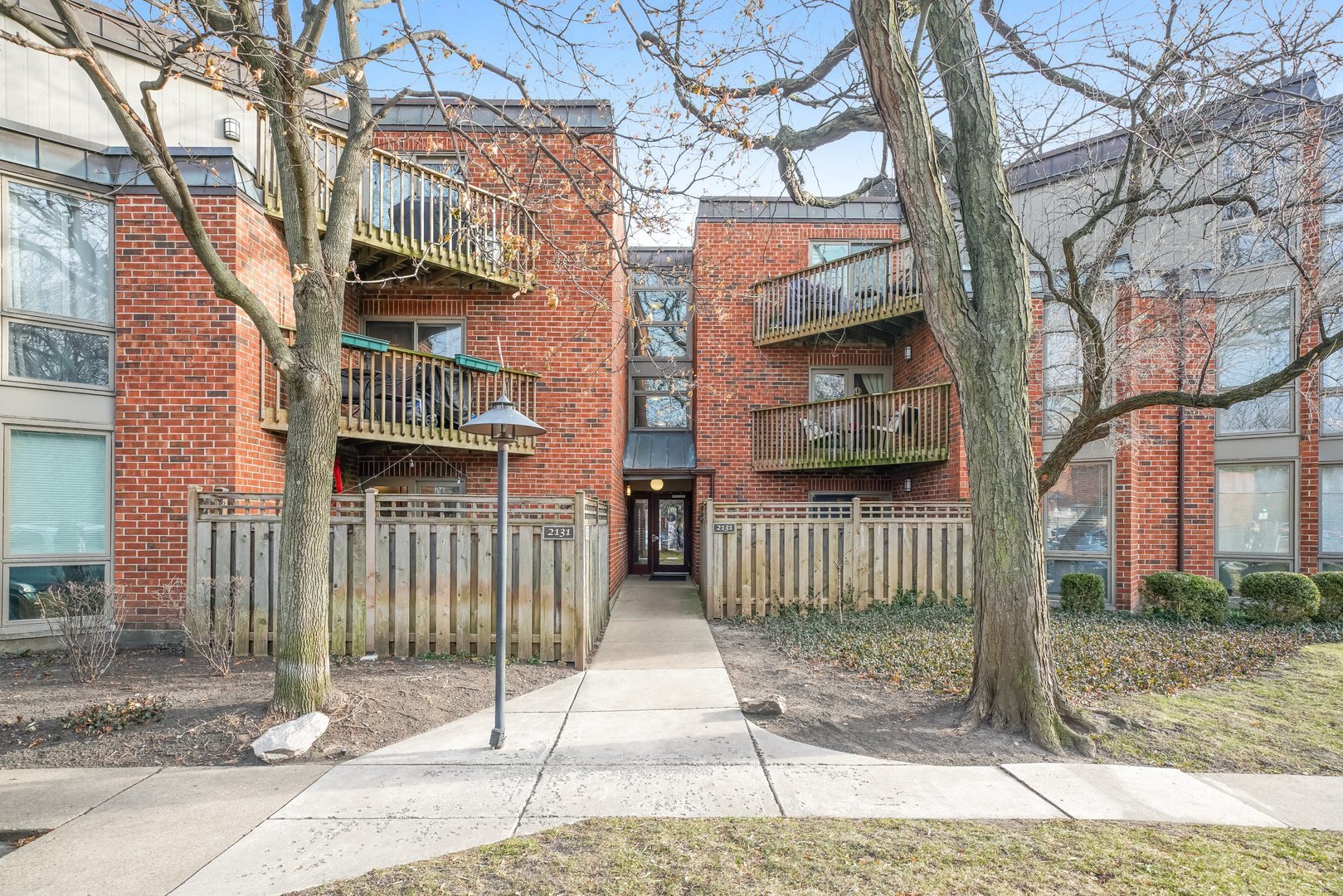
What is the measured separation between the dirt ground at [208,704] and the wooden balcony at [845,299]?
8840 millimetres

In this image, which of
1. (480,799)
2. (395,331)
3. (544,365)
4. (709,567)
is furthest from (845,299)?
(480,799)

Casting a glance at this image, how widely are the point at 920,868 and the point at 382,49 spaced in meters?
6.79

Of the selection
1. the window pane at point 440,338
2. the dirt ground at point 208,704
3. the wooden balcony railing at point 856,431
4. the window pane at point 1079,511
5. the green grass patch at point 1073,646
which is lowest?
the green grass patch at point 1073,646

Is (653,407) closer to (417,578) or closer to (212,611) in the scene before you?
(417,578)

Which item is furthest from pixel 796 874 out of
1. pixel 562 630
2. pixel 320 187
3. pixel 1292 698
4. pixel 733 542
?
pixel 320 187

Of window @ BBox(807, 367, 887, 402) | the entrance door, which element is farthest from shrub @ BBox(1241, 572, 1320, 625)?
the entrance door

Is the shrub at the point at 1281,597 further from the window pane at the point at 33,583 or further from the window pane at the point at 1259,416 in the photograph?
the window pane at the point at 33,583

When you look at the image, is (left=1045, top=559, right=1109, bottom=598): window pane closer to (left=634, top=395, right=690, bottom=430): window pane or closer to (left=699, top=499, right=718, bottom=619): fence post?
(left=699, top=499, right=718, bottom=619): fence post

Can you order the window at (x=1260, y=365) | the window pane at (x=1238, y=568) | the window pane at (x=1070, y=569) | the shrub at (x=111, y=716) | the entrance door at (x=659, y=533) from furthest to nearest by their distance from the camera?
the entrance door at (x=659, y=533) → the window pane at (x=1070, y=569) → the window pane at (x=1238, y=568) → the window at (x=1260, y=365) → the shrub at (x=111, y=716)

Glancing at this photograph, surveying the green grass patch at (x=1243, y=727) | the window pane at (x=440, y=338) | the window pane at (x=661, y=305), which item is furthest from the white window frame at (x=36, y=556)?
the window pane at (x=661, y=305)

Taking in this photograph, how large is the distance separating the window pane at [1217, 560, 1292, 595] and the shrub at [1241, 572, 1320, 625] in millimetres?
855

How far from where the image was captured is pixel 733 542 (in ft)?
33.9

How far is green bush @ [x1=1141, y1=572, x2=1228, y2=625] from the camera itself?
392 inches

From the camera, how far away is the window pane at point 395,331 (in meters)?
12.0
